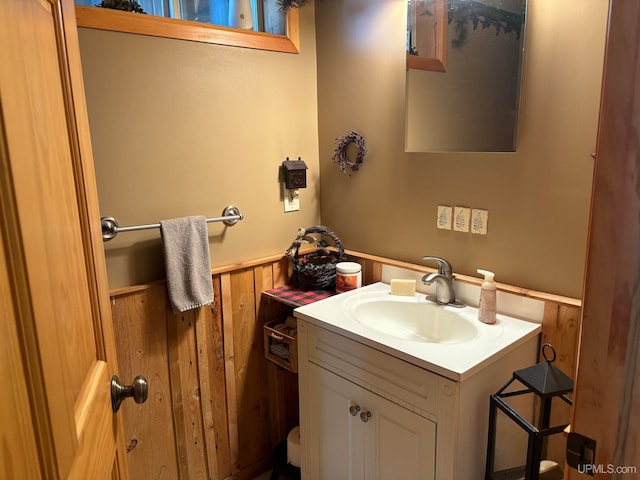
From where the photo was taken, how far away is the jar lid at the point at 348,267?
6.41 feet

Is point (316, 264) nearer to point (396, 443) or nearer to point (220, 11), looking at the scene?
point (396, 443)

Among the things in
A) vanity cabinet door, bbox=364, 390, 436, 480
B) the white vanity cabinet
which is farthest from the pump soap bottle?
vanity cabinet door, bbox=364, 390, 436, 480

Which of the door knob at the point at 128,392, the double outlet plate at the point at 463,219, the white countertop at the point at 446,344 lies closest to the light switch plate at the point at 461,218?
the double outlet plate at the point at 463,219

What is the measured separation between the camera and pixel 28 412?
1.73 ft

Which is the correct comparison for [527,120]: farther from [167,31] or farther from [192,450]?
[192,450]

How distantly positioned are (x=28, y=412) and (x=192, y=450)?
5.26 ft

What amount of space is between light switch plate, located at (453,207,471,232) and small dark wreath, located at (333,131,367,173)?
1.66 feet

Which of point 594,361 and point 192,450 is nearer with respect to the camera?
point 594,361

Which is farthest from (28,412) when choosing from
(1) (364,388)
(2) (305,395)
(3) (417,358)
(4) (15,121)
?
(2) (305,395)

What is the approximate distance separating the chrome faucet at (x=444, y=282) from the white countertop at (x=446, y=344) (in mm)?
36

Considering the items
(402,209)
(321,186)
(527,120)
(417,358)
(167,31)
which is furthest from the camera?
(321,186)

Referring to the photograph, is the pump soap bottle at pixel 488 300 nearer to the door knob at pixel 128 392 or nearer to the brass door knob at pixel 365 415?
the brass door knob at pixel 365 415

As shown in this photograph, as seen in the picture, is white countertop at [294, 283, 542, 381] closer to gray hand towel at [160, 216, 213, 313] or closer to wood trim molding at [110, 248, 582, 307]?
wood trim molding at [110, 248, 582, 307]

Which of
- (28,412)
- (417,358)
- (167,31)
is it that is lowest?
(417,358)
